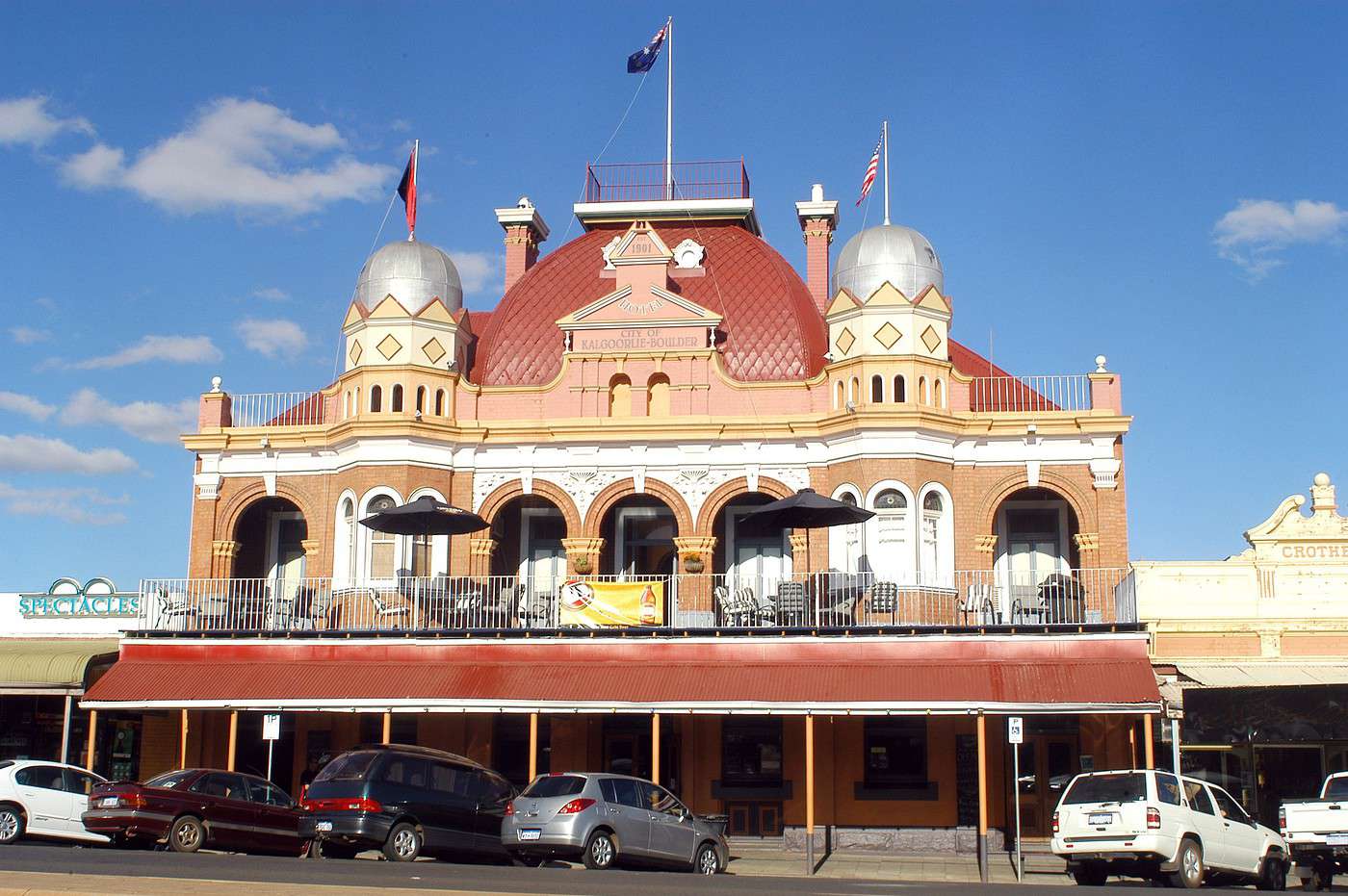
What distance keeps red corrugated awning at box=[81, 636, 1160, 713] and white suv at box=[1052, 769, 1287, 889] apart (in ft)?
13.8

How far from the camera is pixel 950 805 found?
90.9 ft

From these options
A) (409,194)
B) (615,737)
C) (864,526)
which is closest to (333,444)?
(409,194)

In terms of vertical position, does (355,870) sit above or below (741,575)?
below

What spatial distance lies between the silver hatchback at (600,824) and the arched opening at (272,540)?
14.2 metres

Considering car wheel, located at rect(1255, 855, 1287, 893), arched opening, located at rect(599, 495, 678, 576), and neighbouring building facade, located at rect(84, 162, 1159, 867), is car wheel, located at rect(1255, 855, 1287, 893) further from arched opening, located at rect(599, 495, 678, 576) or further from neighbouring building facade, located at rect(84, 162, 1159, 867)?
arched opening, located at rect(599, 495, 678, 576)

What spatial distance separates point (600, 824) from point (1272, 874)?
8.97 m

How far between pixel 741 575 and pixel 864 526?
9.39 feet

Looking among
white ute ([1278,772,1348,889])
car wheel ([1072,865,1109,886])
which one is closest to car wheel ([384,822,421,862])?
car wheel ([1072,865,1109,886])

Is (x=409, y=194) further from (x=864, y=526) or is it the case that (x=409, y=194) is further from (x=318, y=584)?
(x=864, y=526)

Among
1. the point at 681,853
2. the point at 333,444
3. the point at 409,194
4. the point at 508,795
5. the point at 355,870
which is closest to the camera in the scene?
the point at 355,870

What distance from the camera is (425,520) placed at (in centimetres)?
2875

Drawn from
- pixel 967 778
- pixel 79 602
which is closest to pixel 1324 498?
pixel 967 778

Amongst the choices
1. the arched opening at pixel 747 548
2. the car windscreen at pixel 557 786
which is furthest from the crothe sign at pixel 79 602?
the car windscreen at pixel 557 786

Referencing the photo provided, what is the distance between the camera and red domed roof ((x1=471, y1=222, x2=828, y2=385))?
3378 cm
